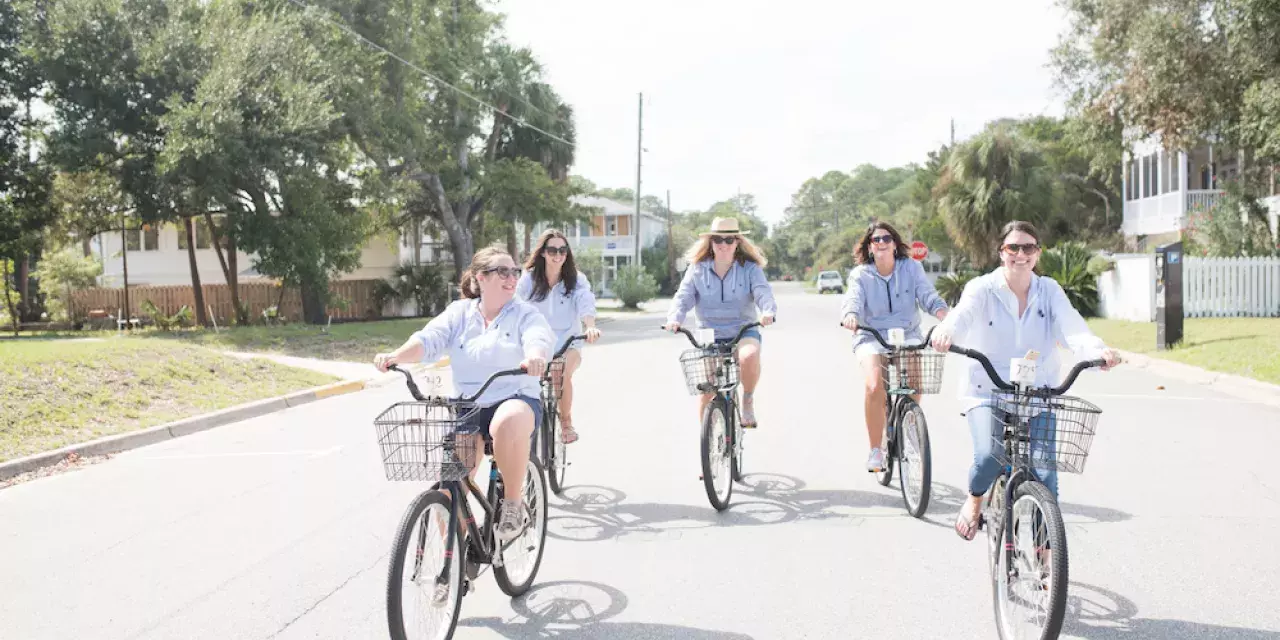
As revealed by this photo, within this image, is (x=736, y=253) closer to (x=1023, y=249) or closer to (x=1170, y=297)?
(x=1023, y=249)

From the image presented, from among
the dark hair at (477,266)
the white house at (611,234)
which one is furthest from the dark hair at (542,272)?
the white house at (611,234)

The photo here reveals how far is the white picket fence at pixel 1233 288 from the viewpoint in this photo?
22.5 meters

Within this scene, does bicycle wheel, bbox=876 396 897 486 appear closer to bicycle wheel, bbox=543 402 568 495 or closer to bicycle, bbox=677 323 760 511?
bicycle, bbox=677 323 760 511

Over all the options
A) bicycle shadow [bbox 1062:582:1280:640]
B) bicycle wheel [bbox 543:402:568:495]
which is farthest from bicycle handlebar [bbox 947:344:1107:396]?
bicycle wheel [bbox 543:402:568:495]

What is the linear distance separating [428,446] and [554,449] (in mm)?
3076

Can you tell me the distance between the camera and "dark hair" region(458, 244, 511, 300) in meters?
4.98

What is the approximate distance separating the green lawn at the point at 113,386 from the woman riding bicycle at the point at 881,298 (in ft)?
25.3

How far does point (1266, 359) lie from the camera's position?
47.2 ft

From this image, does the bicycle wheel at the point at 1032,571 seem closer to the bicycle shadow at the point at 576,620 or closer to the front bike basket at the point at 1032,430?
the front bike basket at the point at 1032,430

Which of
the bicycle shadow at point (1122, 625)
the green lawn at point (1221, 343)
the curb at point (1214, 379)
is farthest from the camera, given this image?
the green lawn at point (1221, 343)

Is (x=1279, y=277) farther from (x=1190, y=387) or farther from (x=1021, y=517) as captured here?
(x=1021, y=517)

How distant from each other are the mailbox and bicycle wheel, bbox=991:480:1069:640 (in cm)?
1517

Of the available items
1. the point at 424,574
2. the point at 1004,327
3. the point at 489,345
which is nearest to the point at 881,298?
the point at 1004,327

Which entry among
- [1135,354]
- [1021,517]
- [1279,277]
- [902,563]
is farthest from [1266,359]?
[1021,517]
